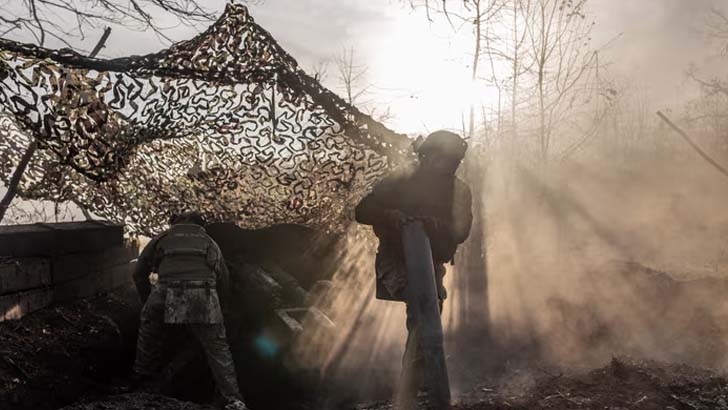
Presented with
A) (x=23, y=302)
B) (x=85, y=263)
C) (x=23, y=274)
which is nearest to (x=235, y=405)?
(x=23, y=302)

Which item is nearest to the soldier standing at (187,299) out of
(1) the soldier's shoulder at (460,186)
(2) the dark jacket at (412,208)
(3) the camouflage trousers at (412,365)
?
(3) the camouflage trousers at (412,365)

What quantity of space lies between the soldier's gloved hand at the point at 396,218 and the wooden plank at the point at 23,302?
3318mm

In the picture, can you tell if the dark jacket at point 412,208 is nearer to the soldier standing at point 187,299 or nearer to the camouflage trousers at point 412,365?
the camouflage trousers at point 412,365

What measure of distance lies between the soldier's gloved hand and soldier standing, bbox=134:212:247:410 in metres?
2.18

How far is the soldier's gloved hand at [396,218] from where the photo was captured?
4172 millimetres

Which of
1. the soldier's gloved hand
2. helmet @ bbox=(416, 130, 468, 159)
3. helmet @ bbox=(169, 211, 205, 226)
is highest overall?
helmet @ bbox=(416, 130, 468, 159)

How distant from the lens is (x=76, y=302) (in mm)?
6168

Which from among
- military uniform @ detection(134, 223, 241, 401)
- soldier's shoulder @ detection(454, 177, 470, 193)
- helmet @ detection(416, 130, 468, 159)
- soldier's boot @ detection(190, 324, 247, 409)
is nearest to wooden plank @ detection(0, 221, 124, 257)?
military uniform @ detection(134, 223, 241, 401)

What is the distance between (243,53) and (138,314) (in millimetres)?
3480

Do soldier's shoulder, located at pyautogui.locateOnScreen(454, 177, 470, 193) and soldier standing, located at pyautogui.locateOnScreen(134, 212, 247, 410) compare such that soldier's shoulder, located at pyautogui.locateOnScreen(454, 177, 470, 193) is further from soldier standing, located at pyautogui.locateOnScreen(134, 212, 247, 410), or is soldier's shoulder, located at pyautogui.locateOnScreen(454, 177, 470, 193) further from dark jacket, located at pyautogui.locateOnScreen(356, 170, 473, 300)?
soldier standing, located at pyautogui.locateOnScreen(134, 212, 247, 410)

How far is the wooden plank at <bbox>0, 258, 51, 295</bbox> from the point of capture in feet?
16.3

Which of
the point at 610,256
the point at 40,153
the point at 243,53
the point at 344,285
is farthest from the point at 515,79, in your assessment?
the point at 40,153

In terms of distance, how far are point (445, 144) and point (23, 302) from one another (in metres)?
3.94

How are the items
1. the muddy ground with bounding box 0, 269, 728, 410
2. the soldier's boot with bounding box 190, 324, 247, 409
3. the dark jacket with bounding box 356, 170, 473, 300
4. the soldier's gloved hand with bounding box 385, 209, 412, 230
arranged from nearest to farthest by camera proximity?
the soldier's gloved hand with bounding box 385, 209, 412, 230 < the muddy ground with bounding box 0, 269, 728, 410 < the dark jacket with bounding box 356, 170, 473, 300 < the soldier's boot with bounding box 190, 324, 247, 409
